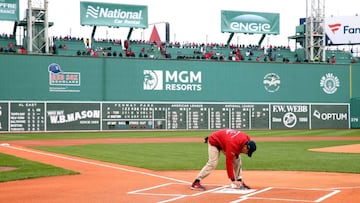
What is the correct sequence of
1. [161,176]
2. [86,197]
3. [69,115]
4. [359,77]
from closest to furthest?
[86,197] → [161,176] → [69,115] → [359,77]

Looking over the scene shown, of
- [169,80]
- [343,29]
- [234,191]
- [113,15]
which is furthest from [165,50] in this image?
[234,191]

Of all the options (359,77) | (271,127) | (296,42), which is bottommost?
(271,127)

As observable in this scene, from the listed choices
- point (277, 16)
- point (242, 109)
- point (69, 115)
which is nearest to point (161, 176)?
point (69, 115)

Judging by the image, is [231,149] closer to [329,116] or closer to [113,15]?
[329,116]

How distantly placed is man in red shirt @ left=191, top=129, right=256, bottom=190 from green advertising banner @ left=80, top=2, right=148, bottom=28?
42556 millimetres

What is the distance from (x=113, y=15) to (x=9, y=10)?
9.34 meters

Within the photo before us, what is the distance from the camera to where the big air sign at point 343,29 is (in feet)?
213

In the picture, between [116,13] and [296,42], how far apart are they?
790 inches

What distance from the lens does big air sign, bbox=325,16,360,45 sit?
6488 centimetres

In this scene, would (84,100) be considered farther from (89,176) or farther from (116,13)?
(89,176)

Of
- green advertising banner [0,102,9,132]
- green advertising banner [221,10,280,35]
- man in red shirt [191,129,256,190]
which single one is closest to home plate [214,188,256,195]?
man in red shirt [191,129,256,190]

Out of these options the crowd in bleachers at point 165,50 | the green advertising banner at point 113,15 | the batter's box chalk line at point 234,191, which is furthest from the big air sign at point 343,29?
the batter's box chalk line at point 234,191

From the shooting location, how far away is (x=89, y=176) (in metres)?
16.3

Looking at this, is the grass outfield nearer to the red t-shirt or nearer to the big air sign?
the red t-shirt
